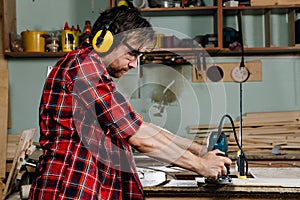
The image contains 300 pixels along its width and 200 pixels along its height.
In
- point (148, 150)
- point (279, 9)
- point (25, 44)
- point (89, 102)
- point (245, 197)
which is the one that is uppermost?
point (279, 9)

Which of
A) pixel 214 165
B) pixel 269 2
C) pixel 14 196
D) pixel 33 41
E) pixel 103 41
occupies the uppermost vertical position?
pixel 269 2

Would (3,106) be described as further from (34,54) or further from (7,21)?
(7,21)

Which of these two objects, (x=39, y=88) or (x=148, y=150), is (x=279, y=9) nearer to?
(x=39, y=88)

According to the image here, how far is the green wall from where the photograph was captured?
11.0 feet

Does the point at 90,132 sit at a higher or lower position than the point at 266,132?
higher

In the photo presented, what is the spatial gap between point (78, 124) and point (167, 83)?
215cm

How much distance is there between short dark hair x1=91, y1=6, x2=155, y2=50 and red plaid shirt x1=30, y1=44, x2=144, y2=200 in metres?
0.12

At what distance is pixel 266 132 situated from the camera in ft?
10.1

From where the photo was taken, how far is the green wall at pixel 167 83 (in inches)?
131

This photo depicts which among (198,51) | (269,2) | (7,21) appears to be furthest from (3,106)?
(269,2)

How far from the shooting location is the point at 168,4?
3.06 m

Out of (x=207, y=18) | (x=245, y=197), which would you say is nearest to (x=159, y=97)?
(x=207, y=18)

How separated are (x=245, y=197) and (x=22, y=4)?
2478 millimetres

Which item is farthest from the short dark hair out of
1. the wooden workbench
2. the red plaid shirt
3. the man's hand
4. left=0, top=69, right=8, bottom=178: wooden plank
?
left=0, top=69, right=8, bottom=178: wooden plank
